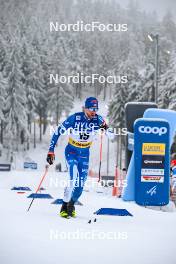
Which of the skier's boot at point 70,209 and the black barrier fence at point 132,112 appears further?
the black barrier fence at point 132,112

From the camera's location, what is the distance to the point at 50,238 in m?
5.14

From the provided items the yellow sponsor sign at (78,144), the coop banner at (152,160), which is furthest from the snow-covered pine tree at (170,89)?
the yellow sponsor sign at (78,144)

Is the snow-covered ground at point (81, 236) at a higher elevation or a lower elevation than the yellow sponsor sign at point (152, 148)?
lower

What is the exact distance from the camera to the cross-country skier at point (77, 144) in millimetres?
6875

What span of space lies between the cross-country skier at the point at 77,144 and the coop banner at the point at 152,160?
7.00 ft

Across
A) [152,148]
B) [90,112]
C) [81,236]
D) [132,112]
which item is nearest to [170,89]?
[132,112]

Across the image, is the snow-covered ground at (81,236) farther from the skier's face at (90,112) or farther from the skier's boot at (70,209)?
the skier's face at (90,112)

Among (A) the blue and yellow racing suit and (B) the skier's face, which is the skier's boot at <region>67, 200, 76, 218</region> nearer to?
(A) the blue and yellow racing suit

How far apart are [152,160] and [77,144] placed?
2.46 meters

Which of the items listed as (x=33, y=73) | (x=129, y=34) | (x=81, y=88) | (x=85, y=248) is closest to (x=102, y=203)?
(x=85, y=248)

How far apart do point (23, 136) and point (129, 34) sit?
248 ft

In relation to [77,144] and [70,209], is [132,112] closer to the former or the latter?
[77,144]

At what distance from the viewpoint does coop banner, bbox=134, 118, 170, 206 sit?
8.80 meters

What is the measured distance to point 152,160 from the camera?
8.98 meters
